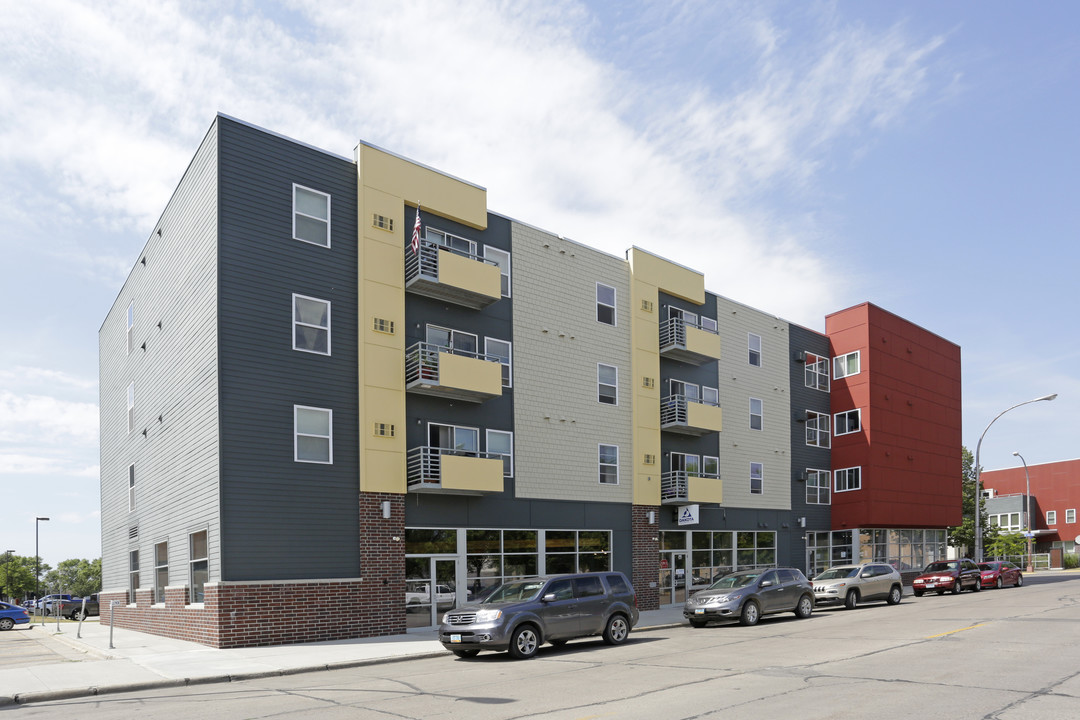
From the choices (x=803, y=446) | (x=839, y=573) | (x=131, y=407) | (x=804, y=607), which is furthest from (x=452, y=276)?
(x=803, y=446)

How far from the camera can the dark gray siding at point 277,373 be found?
Answer: 69.3 feet

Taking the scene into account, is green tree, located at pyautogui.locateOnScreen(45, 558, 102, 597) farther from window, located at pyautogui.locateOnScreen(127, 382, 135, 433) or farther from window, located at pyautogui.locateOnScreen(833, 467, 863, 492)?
window, located at pyautogui.locateOnScreen(833, 467, 863, 492)

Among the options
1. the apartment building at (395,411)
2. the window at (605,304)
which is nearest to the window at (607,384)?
the apartment building at (395,411)

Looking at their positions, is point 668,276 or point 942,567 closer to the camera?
point 668,276

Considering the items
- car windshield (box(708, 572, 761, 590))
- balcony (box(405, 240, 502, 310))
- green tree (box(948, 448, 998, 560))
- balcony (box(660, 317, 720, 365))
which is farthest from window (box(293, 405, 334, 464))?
green tree (box(948, 448, 998, 560))

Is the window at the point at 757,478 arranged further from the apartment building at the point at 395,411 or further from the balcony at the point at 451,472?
the balcony at the point at 451,472

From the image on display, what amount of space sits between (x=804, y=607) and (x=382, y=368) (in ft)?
46.1

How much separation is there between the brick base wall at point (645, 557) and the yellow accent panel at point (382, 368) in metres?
11.1

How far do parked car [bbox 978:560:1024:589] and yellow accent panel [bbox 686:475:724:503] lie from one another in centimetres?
1443

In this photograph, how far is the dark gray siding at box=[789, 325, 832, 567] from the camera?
39656 mm

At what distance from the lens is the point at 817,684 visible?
12.5 metres

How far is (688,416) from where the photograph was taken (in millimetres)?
33312

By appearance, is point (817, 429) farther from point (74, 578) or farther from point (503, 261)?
point (74, 578)

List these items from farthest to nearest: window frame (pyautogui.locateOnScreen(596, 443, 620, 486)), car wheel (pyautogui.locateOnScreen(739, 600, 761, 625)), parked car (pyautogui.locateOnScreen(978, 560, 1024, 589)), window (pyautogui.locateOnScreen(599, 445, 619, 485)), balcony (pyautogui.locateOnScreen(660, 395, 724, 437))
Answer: parked car (pyautogui.locateOnScreen(978, 560, 1024, 589)) < balcony (pyautogui.locateOnScreen(660, 395, 724, 437)) < window (pyautogui.locateOnScreen(599, 445, 619, 485)) < window frame (pyautogui.locateOnScreen(596, 443, 620, 486)) < car wheel (pyautogui.locateOnScreen(739, 600, 761, 625))
